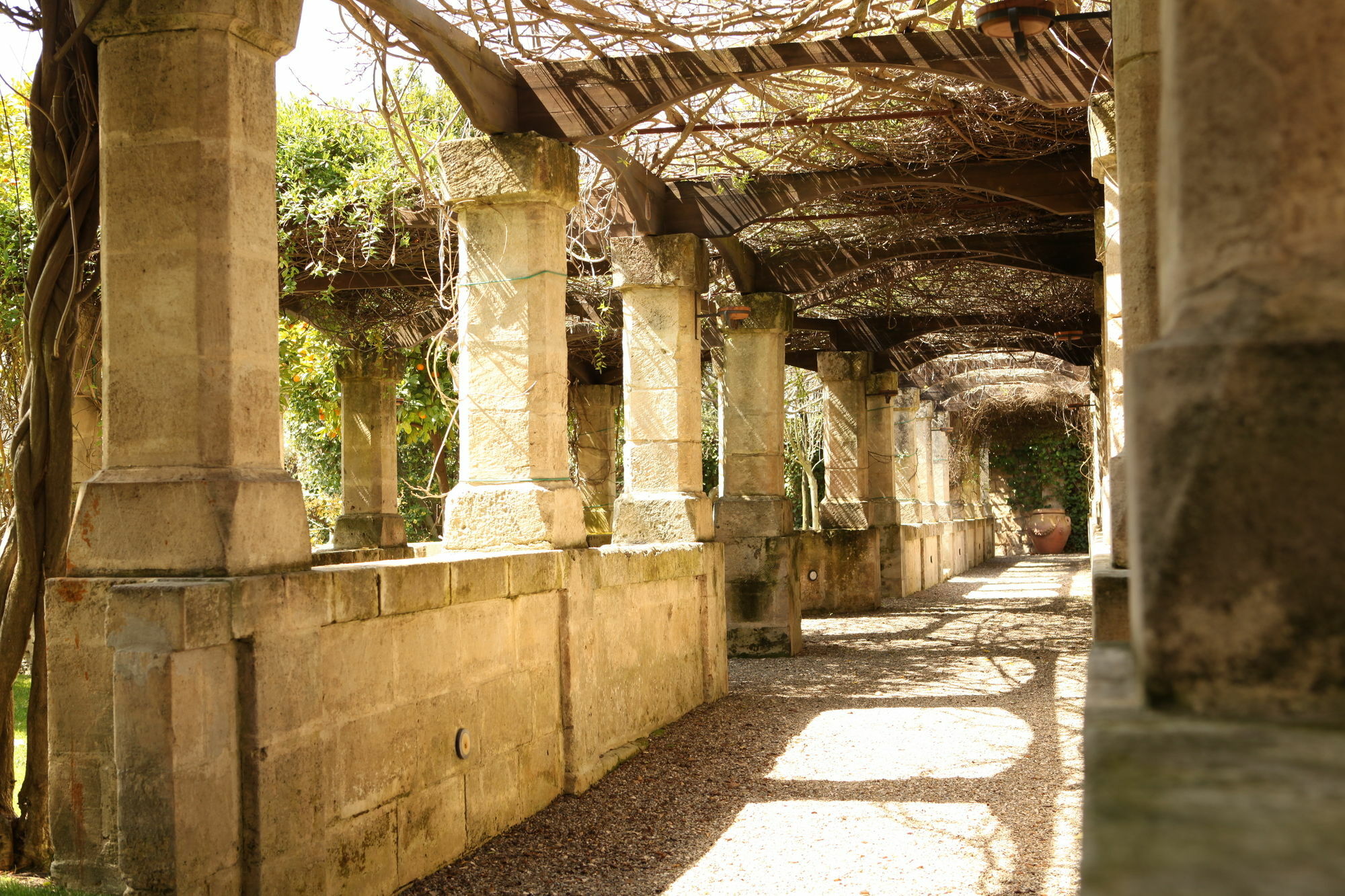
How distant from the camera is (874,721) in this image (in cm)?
684

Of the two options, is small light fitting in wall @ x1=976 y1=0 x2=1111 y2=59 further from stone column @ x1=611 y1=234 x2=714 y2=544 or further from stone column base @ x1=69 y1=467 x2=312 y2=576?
stone column @ x1=611 y1=234 x2=714 y2=544

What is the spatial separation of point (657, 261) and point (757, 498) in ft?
8.63

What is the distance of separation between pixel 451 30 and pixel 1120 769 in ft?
15.8

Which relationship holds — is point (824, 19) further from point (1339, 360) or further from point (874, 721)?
point (1339, 360)

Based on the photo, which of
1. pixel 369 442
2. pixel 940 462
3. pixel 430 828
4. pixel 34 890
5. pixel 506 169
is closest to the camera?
pixel 34 890

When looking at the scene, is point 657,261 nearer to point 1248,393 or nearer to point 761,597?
point 761,597

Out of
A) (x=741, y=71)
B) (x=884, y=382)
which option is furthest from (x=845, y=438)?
(x=741, y=71)

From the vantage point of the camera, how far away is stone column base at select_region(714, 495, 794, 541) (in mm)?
9672

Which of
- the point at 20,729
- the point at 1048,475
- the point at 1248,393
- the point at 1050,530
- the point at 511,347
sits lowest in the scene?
the point at 20,729

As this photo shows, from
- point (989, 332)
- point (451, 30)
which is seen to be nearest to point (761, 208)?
point (451, 30)

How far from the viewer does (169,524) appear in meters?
3.23

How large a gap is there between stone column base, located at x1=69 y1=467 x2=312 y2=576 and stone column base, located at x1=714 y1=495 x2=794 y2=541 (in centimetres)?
655

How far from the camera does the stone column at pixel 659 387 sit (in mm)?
7727

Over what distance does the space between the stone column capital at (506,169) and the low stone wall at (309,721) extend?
1624 millimetres
